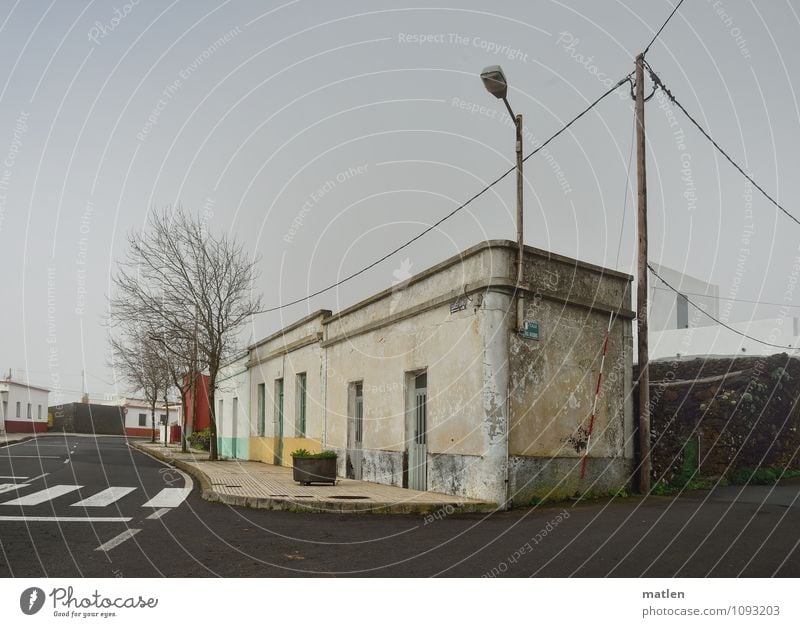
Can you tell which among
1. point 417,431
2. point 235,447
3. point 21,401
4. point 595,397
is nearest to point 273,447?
point 235,447

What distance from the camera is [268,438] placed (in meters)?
24.6

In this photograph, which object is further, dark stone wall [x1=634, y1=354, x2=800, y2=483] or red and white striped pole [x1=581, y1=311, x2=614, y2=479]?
dark stone wall [x1=634, y1=354, x2=800, y2=483]

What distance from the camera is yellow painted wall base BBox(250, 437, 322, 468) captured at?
19359 mm

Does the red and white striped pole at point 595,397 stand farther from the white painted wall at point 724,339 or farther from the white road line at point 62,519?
the white painted wall at point 724,339

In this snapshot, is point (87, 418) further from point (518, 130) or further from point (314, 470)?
point (518, 130)

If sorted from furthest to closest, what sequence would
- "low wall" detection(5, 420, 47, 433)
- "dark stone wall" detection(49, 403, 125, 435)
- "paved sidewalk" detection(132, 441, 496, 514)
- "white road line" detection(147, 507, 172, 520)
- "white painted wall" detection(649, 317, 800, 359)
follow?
"dark stone wall" detection(49, 403, 125, 435)
"low wall" detection(5, 420, 47, 433)
"white painted wall" detection(649, 317, 800, 359)
"paved sidewalk" detection(132, 441, 496, 514)
"white road line" detection(147, 507, 172, 520)

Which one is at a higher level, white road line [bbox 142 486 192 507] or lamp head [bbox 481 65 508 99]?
lamp head [bbox 481 65 508 99]

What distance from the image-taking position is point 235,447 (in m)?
29.2

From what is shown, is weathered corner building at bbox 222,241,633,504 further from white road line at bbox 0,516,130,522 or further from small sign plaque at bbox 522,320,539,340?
white road line at bbox 0,516,130,522

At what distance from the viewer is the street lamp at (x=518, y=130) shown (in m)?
10.7

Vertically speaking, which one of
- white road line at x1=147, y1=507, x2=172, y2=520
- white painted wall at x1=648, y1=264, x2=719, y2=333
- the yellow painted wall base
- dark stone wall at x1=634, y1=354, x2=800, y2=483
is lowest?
the yellow painted wall base

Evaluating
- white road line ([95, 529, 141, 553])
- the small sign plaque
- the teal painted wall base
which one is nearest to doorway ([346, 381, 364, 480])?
the small sign plaque

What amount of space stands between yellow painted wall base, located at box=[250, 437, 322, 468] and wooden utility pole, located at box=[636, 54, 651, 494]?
8494 mm
